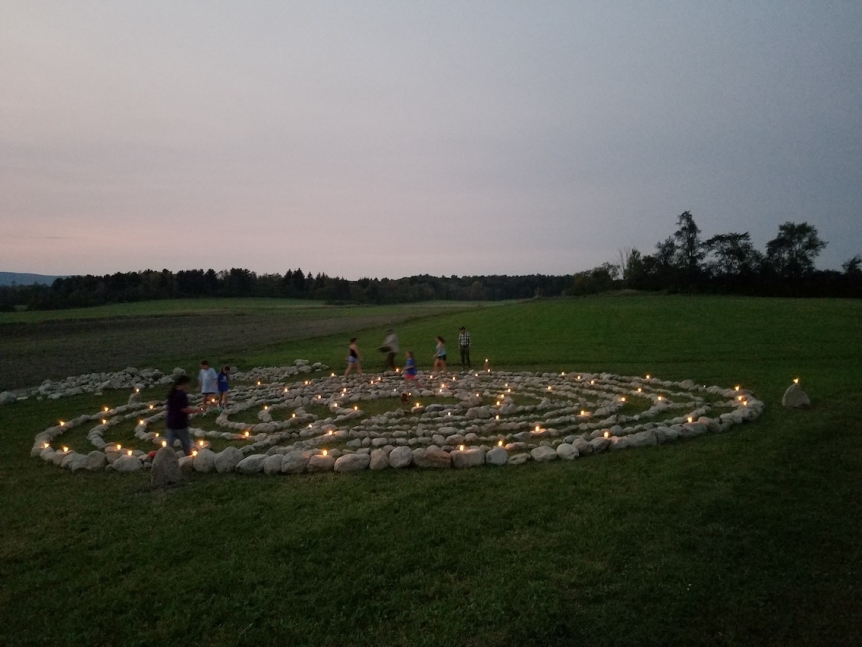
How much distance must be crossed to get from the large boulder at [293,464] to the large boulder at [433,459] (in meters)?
1.84

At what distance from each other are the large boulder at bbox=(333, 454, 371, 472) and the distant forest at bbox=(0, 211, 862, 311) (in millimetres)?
74054

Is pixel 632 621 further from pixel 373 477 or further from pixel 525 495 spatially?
pixel 373 477

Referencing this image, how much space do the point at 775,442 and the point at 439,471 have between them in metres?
5.94

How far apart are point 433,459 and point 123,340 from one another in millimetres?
37041

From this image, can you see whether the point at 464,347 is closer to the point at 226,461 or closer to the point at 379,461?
the point at 379,461

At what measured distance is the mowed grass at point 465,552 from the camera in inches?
216

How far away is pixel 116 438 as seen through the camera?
1334 cm

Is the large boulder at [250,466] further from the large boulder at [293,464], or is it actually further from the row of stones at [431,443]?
the large boulder at [293,464]

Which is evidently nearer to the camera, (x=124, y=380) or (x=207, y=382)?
Answer: (x=207, y=382)

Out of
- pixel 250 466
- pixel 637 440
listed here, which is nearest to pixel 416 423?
pixel 250 466

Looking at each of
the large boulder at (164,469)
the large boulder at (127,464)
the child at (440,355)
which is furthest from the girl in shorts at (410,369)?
the large boulder at (164,469)

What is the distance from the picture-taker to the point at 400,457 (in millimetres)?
9727

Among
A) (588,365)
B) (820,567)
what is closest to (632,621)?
(820,567)

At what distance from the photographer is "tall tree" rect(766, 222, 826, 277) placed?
275 feet
